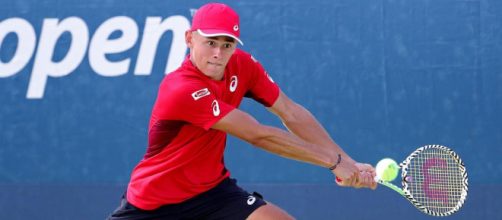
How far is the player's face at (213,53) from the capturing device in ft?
15.3

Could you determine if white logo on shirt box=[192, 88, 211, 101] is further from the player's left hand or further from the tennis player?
the player's left hand

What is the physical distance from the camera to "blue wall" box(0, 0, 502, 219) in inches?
289

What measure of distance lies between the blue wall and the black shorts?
2.67 meters

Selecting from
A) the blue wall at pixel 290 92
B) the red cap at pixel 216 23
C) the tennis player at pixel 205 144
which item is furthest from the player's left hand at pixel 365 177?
the blue wall at pixel 290 92

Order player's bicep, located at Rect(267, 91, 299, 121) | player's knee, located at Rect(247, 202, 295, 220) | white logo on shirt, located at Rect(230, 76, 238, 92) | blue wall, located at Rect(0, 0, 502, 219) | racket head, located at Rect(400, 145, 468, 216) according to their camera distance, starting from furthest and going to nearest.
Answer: blue wall, located at Rect(0, 0, 502, 219), racket head, located at Rect(400, 145, 468, 216), player's bicep, located at Rect(267, 91, 299, 121), white logo on shirt, located at Rect(230, 76, 238, 92), player's knee, located at Rect(247, 202, 295, 220)

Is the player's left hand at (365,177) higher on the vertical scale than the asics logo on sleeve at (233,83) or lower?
lower

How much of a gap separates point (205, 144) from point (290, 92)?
2.77 meters

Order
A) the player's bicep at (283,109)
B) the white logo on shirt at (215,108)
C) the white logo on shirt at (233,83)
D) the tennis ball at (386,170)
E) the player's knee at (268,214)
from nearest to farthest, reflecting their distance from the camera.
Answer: the white logo on shirt at (215,108) → the player's knee at (268,214) → the white logo on shirt at (233,83) → the tennis ball at (386,170) → the player's bicep at (283,109)

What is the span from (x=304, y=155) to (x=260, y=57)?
2.84 m

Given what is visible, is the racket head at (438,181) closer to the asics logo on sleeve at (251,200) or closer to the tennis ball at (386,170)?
the tennis ball at (386,170)

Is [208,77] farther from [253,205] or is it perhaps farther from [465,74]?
[465,74]

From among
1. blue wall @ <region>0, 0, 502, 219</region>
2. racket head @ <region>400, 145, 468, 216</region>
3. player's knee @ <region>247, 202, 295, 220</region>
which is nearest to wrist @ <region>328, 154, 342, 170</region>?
player's knee @ <region>247, 202, 295, 220</region>

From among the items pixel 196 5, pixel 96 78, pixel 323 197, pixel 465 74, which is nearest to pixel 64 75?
pixel 96 78

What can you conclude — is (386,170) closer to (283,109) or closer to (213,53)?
(283,109)
